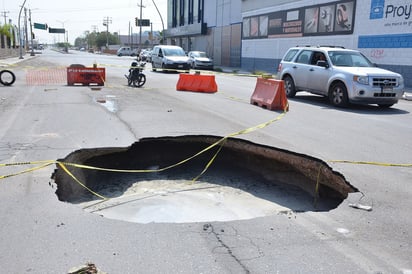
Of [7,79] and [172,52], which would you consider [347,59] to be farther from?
[172,52]

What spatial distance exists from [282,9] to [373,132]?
26.7 meters

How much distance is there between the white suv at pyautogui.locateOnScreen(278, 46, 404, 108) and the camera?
12133mm

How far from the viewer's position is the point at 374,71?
41.0 ft

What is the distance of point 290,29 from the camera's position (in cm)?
3191

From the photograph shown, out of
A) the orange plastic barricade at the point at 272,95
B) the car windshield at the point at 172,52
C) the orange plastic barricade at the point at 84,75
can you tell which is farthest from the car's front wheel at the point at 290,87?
the car windshield at the point at 172,52

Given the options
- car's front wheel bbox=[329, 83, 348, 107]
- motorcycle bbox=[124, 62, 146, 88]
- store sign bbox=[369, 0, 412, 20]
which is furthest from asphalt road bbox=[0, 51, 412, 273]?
store sign bbox=[369, 0, 412, 20]

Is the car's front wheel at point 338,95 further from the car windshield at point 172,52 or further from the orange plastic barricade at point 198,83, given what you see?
the car windshield at point 172,52

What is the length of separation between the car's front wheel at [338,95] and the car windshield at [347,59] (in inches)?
33.5

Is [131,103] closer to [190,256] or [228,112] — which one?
[228,112]

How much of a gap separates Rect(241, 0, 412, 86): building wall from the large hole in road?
671 inches

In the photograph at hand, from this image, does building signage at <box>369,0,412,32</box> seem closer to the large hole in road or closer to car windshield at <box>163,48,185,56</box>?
car windshield at <box>163,48,185,56</box>

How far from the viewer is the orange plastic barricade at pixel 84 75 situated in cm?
1822

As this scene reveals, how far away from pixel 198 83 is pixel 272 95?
18.6 ft

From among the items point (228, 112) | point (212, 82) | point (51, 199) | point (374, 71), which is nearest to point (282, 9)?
point (212, 82)
